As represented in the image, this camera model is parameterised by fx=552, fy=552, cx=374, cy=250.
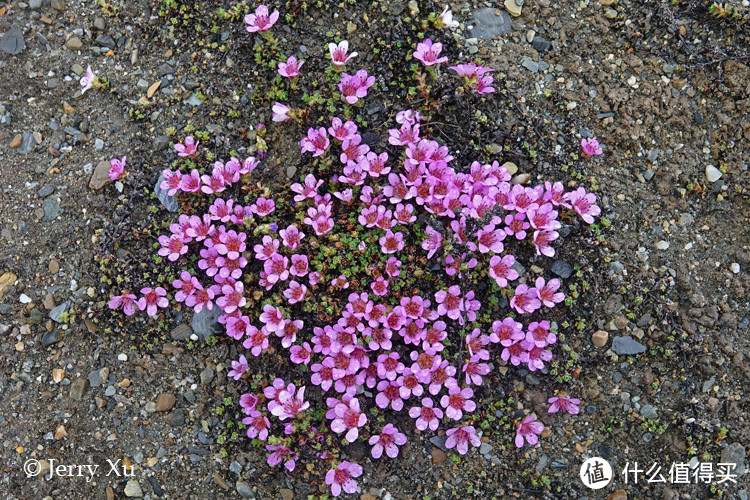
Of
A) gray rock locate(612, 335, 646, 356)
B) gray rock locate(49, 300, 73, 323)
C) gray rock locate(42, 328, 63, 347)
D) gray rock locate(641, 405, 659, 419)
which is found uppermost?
gray rock locate(612, 335, 646, 356)

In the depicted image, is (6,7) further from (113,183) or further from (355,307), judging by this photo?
(355,307)

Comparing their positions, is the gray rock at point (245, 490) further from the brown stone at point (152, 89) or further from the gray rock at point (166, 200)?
the brown stone at point (152, 89)

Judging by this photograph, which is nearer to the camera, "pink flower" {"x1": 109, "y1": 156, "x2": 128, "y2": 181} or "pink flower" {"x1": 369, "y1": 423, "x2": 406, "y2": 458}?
"pink flower" {"x1": 369, "y1": 423, "x2": 406, "y2": 458}

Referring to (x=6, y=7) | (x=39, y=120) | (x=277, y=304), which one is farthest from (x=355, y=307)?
(x=6, y=7)

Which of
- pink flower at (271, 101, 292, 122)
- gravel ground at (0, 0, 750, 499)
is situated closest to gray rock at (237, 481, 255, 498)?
gravel ground at (0, 0, 750, 499)

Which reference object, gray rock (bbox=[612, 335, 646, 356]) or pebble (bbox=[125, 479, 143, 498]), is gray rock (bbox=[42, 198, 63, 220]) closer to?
pebble (bbox=[125, 479, 143, 498])

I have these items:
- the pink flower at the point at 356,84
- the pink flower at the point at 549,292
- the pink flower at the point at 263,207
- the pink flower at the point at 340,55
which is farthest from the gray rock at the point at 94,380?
the pink flower at the point at 549,292
